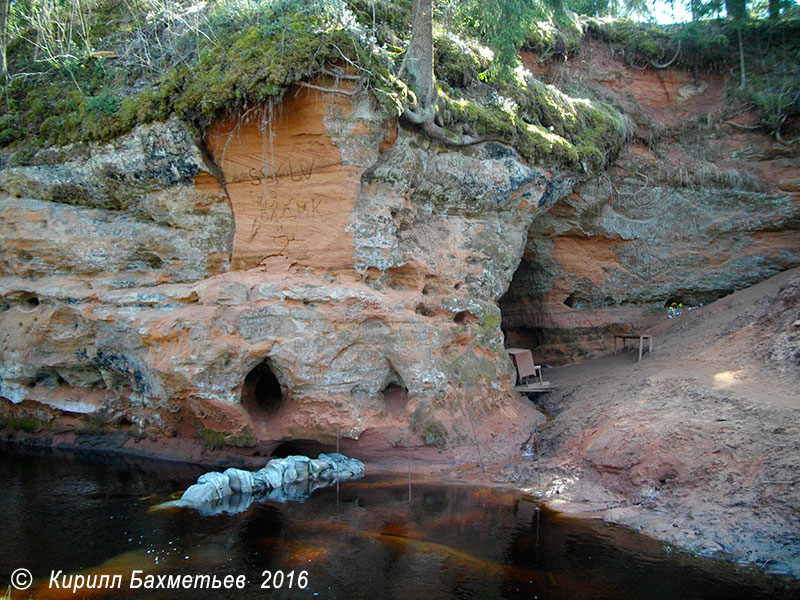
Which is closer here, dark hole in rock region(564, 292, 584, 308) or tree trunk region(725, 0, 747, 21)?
dark hole in rock region(564, 292, 584, 308)

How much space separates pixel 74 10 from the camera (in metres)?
12.0

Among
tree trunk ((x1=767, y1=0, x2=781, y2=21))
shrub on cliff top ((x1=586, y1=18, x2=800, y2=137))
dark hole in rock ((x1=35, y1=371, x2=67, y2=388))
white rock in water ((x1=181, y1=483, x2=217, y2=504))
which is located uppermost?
tree trunk ((x1=767, y1=0, x2=781, y2=21))

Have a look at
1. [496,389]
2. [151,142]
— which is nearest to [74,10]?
[151,142]

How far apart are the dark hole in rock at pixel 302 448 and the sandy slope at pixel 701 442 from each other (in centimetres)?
337

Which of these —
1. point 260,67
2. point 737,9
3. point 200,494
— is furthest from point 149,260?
point 737,9

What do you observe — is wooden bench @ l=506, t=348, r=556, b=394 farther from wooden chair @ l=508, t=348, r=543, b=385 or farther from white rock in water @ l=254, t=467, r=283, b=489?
white rock in water @ l=254, t=467, r=283, b=489

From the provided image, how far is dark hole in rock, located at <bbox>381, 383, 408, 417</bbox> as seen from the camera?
33.8 ft

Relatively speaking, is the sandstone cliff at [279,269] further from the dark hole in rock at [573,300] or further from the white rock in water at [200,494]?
the dark hole in rock at [573,300]

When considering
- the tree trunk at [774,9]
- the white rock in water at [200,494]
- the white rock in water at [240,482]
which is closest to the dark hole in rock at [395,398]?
the white rock in water at [240,482]

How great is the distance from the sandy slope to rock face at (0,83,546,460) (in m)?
1.57

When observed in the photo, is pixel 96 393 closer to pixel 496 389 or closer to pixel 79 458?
pixel 79 458

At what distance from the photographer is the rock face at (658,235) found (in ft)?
45.5

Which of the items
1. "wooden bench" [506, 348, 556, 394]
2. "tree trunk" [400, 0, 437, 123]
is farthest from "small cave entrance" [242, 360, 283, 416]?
"tree trunk" [400, 0, 437, 123]

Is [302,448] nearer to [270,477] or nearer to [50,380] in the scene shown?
[270,477]
